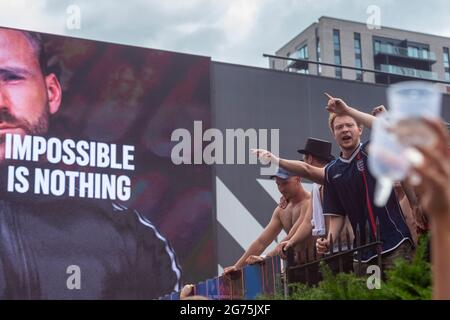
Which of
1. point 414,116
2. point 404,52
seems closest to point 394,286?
point 414,116

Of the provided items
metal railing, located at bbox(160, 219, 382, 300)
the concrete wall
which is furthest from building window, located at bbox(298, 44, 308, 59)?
metal railing, located at bbox(160, 219, 382, 300)

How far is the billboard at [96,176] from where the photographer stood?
16359mm

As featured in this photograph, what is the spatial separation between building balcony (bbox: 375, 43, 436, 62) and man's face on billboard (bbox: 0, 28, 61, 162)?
6796 cm

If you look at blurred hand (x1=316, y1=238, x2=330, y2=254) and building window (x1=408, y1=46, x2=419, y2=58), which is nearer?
blurred hand (x1=316, y1=238, x2=330, y2=254)

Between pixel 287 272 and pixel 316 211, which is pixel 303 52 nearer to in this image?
pixel 316 211

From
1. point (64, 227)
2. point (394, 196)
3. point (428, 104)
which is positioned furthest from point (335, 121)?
point (64, 227)

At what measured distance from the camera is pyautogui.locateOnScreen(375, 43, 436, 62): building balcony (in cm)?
8259

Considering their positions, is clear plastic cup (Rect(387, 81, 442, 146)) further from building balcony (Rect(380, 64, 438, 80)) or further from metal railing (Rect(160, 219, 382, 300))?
building balcony (Rect(380, 64, 438, 80))

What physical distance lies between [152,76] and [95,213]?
3473mm

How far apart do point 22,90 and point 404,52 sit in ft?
238

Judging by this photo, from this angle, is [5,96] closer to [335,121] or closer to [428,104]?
[335,121]

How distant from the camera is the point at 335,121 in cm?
951
